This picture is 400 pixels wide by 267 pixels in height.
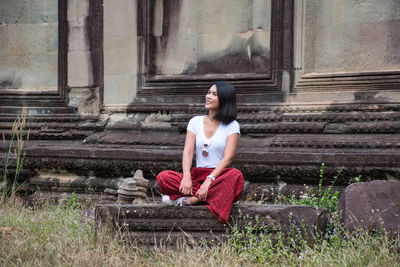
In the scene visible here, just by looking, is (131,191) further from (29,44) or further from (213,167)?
(29,44)

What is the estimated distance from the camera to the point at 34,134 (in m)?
7.20

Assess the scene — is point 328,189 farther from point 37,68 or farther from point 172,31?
point 37,68

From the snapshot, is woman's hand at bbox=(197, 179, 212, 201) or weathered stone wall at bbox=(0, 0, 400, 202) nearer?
woman's hand at bbox=(197, 179, 212, 201)

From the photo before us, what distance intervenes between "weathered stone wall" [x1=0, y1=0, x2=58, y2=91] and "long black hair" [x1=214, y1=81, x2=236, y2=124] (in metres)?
3.57

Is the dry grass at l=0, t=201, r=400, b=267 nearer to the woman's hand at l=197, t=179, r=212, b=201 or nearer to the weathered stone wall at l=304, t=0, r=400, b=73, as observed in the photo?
the woman's hand at l=197, t=179, r=212, b=201

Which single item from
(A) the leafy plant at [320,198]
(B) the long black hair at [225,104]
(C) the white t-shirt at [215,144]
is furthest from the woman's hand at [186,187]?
(A) the leafy plant at [320,198]

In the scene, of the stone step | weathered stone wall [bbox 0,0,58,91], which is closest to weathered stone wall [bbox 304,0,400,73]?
the stone step

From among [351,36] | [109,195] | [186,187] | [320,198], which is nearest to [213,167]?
[186,187]

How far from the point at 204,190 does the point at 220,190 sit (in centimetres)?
13

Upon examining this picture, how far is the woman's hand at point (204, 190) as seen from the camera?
430 cm

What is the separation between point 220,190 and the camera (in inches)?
169

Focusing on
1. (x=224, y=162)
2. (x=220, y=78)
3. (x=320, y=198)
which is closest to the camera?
(x=224, y=162)

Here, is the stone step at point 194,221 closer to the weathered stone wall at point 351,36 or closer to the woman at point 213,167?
the woman at point 213,167

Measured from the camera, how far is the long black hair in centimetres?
466
